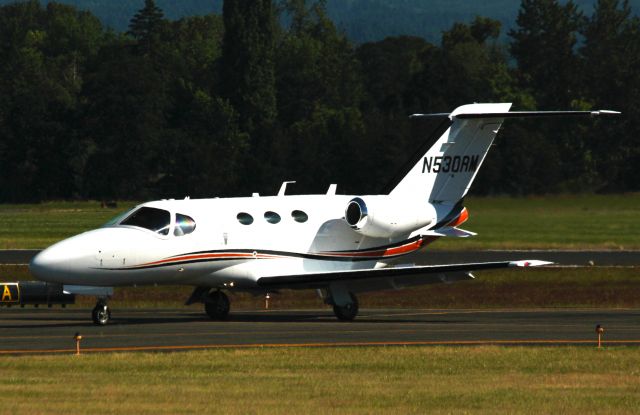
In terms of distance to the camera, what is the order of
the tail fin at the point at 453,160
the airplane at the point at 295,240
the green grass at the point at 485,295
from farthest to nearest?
1. the green grass at the point at 485,295
2. the tail fin at the point at 453,160
3. the airplane at the point at 295,240

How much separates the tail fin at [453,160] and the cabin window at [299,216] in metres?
3.02

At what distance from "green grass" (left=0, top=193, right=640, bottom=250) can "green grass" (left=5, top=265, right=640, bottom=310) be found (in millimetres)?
15866

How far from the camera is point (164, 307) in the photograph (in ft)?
139

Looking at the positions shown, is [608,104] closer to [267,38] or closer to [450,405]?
[267,38]

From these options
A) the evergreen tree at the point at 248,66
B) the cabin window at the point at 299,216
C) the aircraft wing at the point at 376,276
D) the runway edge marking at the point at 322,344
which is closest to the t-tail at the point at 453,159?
the cabin window at the point at 299,216

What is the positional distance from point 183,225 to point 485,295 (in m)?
13.9

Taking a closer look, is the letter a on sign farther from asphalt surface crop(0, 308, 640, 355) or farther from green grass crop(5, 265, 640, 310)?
→ green grass crop(5, 265, 640, 310)

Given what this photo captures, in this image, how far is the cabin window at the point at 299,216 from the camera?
36.3m

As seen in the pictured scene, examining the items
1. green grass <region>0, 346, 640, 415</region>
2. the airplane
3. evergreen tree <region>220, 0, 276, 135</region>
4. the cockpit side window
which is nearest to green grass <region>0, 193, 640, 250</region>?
the airplane

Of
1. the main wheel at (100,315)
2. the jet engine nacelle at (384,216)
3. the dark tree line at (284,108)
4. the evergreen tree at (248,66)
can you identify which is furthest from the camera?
the evergreen tree at (248,66)

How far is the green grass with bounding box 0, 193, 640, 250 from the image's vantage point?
226ft

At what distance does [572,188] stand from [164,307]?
55.8 meters

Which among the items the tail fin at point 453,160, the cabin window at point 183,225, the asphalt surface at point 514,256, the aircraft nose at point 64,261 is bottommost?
the asphalt surface at point 514,256

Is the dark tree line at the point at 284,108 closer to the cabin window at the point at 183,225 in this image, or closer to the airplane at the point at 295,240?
the airplane at the point at 295,240
